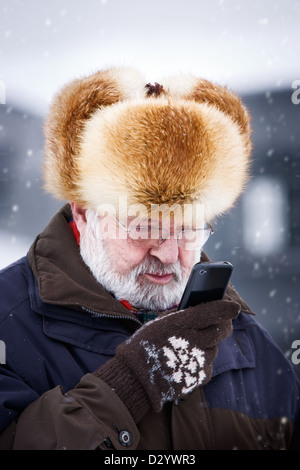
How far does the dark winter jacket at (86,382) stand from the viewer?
158 centimetres

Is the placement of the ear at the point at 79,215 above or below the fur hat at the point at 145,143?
below

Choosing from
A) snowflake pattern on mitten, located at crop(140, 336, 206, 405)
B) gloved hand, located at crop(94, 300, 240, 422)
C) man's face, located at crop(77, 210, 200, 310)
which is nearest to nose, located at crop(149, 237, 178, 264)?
man's face, located at crop(77, 210, 200, 310)

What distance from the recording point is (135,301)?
6.74 feet

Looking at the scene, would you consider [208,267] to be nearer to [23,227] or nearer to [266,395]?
[266,395]

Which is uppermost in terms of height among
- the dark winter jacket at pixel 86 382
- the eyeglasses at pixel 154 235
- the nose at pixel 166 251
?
the eyeglasses at pixel 154 235

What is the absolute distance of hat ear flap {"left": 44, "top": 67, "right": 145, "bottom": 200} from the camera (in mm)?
2037

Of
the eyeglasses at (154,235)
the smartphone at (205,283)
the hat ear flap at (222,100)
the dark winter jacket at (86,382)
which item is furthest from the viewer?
the hat ear flap at (222,100)

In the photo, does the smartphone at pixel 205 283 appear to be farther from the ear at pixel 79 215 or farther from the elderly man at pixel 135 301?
the ear at pixel 79 215

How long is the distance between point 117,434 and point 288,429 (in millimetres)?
874

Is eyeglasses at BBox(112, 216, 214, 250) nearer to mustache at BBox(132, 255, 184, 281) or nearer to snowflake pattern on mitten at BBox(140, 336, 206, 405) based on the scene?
mustache at BBox(132, 255, 184, 281)

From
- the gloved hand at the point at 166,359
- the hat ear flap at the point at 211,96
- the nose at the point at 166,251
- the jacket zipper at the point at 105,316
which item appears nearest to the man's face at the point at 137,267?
the nose at the point at 166,251

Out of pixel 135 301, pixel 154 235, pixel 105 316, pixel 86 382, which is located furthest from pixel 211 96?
pixel 86 382

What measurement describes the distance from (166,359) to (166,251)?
48 cm

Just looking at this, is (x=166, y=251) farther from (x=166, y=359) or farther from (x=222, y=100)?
(x=222, y=100)
